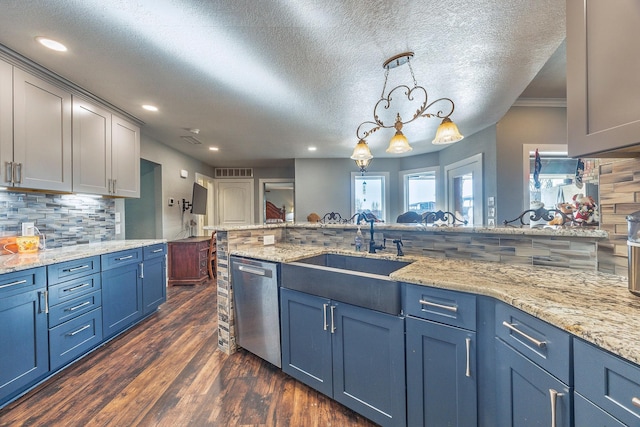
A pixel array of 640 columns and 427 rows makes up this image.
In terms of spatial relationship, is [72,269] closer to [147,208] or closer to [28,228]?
[28,228]

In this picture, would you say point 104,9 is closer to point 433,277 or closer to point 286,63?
point 286,63

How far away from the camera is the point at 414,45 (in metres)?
1.71

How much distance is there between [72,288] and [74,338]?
1.31 ft

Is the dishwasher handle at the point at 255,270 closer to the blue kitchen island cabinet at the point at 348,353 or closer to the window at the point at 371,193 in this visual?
the blue kitchen island cabinet at the point at 348,353

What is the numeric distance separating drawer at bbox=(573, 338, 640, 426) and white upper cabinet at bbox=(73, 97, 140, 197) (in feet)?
11.7

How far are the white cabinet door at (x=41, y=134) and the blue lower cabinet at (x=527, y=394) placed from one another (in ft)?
10.7

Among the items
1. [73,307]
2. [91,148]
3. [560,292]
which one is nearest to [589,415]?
[560,292]

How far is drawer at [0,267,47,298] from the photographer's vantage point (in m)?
1.54

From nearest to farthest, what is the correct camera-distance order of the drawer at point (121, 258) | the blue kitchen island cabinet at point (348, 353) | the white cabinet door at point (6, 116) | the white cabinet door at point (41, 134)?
the blue kitchen island cabinet at point (348, 353), the white cabinet door at point (6, 116), the white cabinet door at point (41, 134), the drawer at point (121, 258)

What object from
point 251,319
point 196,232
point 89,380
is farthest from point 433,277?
point 196,232

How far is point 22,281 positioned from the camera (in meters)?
1.64

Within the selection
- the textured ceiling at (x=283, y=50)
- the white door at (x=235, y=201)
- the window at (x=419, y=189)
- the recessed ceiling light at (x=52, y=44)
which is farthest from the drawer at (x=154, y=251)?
the window at (x=419, y=189)

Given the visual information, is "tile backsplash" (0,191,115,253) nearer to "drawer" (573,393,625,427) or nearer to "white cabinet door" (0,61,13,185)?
"white cabinet door" (0,61,13,185)

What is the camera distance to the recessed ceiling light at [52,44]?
166 centimetres
